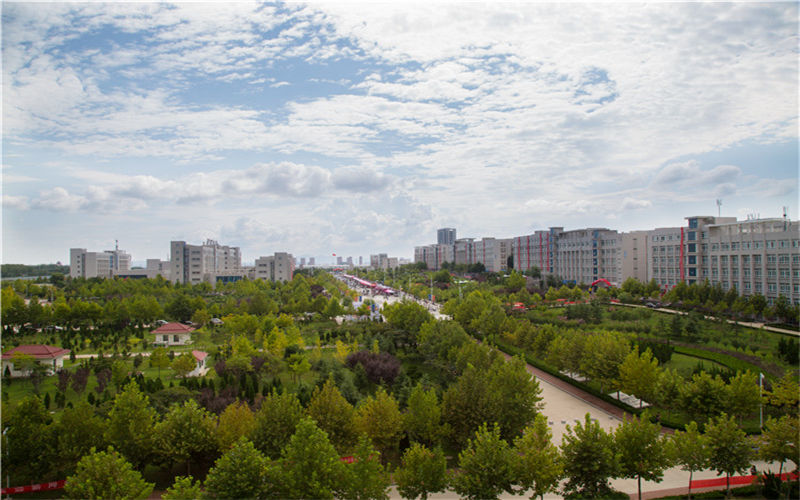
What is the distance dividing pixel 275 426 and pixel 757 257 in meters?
34.4

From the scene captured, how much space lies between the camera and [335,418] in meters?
11.4

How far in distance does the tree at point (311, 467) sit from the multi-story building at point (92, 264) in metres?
66.8

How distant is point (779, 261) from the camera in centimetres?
2967

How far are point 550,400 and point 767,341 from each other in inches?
516

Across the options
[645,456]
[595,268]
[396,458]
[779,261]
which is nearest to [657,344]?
[645,456]

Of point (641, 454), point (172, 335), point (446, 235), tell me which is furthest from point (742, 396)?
point (446, 235)

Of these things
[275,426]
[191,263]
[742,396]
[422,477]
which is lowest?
[422,477]

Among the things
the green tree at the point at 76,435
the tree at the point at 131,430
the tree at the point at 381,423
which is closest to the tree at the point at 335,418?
the tree at the point at 381,423

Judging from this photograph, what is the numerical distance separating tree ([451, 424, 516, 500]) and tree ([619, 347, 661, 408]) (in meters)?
7.37

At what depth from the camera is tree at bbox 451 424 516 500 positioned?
898cm

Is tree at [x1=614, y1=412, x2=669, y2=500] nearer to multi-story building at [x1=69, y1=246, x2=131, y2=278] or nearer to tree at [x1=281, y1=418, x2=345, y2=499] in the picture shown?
tree at [x1=281, y1=418, x2=345, y2=499]

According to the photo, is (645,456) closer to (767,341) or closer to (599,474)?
(599,474)

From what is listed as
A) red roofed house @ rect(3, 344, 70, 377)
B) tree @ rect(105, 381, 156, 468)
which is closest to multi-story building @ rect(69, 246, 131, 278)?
red roofed house @ rect(3, 344, 70, 377)

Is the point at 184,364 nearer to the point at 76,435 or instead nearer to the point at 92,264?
the point at 76,435
